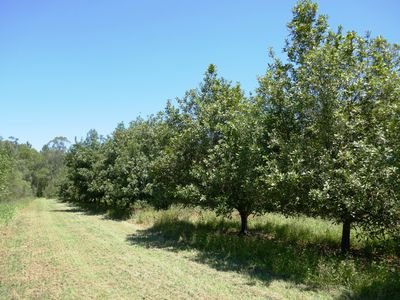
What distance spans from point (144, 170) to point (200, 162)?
1101 centimetres

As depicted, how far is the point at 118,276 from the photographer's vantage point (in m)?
10.3

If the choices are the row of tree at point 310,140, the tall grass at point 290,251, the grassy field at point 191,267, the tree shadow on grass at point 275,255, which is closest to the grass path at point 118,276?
the grassy field at point 191,267

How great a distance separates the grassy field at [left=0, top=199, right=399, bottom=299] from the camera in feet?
29.6

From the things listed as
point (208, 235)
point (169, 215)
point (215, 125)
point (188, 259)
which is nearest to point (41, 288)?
point (188, 259)

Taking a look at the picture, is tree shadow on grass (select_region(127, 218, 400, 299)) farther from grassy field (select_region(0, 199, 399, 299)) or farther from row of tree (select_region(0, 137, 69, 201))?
row of tree (select_region(0, 137, 69, 201))

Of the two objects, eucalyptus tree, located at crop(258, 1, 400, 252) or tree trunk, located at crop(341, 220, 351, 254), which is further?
tree trunk, located at crop(341, 220, 351, 254)

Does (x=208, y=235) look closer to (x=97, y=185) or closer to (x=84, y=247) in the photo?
(x=84, y=247)

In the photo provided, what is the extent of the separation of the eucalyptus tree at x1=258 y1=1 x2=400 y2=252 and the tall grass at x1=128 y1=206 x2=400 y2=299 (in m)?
1.18

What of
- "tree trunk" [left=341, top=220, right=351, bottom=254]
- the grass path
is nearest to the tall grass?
"tree trunk" [left=341, top=220, right=351, bottom=254]

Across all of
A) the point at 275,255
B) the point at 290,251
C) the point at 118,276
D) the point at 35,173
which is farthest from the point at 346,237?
the point at 35,173

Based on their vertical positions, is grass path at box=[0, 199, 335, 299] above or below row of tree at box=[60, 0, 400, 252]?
below

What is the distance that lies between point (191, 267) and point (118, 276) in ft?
8.52

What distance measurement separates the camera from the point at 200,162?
17.3 meters

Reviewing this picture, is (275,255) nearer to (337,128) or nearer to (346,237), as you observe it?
(346,237)
